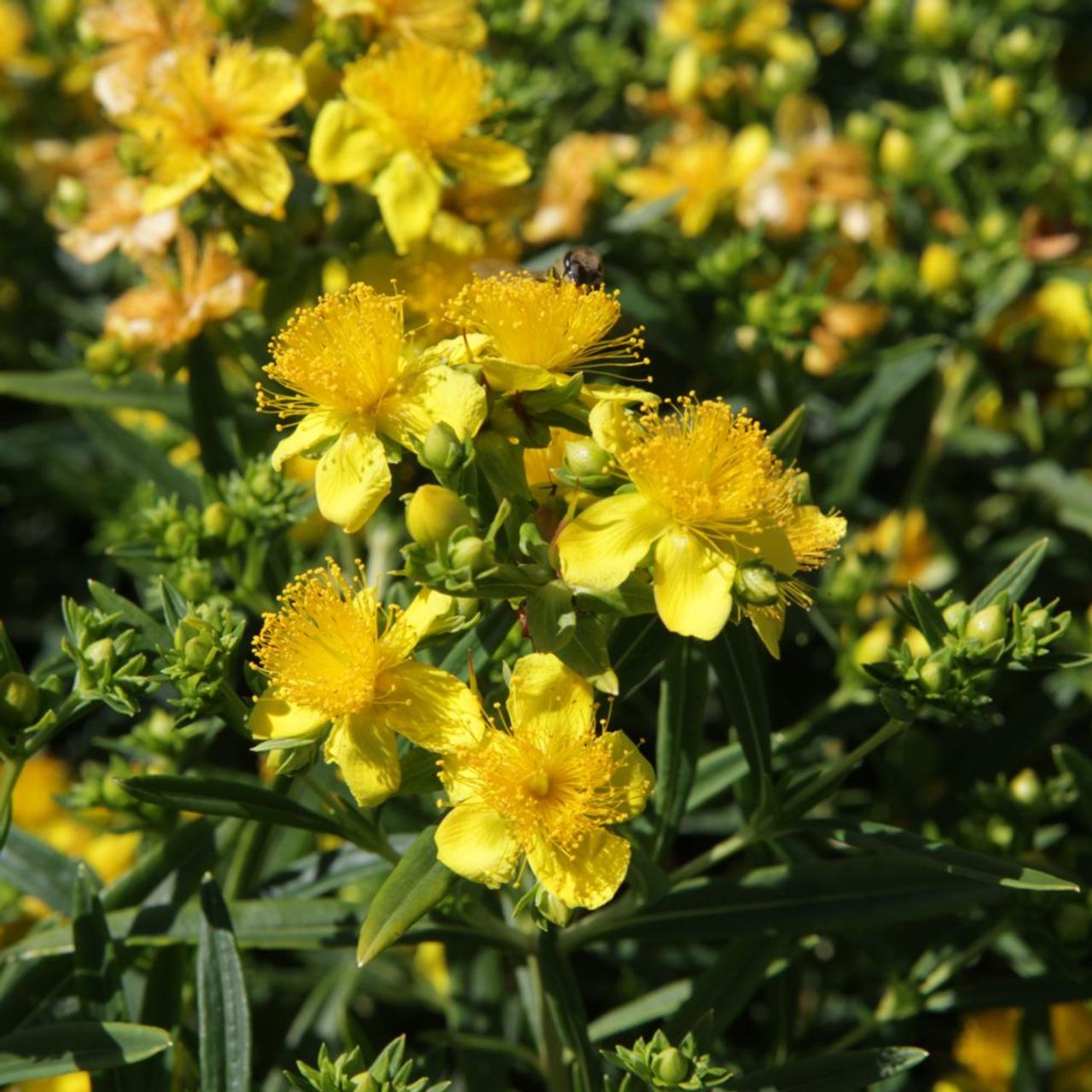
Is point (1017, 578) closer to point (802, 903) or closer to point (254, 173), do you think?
point (802, 903)

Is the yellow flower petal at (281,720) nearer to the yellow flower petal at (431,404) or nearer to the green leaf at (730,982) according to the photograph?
the yellow flower petal at (431,404)

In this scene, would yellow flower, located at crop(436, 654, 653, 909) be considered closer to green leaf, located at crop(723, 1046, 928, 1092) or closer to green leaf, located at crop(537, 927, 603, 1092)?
green leaf, located at crop(537, 927, 603, 1092)

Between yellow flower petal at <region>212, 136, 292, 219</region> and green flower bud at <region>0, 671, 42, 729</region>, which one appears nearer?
green flower bud at <region>0, 671, 42, 729</region>

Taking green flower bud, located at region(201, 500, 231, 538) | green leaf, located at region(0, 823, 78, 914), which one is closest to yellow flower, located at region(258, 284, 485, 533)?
green flower bud, located at region(201, 500, 231, 538)

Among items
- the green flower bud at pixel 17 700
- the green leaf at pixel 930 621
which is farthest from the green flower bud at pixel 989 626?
the green flower bud at pixel 17 700

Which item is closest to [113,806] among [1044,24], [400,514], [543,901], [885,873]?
[400,514]
